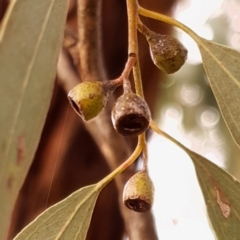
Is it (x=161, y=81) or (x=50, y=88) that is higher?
(x=161, y=81)

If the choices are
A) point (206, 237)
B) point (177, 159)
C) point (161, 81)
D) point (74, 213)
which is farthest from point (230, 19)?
point (74, 213)

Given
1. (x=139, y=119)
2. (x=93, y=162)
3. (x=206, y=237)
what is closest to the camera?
(x=139, y=119)

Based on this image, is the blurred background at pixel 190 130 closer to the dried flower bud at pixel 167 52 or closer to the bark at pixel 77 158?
the bark at pixel 77 158

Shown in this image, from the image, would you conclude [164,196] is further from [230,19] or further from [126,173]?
[230,19]

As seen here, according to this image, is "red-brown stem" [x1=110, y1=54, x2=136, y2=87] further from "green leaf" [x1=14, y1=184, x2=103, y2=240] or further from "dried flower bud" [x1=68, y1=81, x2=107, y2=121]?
"green leaf" [x1=14, y1=184, x2=103, y2=240]

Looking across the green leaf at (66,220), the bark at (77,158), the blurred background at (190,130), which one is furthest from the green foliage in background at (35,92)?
the blurred background at (190,130)

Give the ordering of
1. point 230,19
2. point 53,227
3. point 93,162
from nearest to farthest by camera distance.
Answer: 1. point 53,227
2. point 93,162
3. point 230,19

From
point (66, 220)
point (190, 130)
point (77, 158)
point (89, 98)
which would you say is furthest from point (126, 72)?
point (190, 130)

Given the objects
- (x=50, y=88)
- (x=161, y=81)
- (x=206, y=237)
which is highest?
(x=161, y=81)
